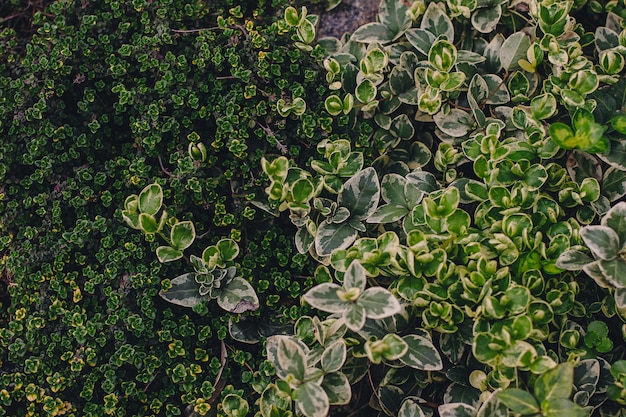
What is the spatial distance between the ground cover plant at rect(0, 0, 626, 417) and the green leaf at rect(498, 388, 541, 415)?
0.28ft

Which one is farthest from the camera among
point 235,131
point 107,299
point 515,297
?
point 235,131

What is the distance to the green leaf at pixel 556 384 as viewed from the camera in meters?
1.50

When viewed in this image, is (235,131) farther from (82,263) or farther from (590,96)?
(590,96)

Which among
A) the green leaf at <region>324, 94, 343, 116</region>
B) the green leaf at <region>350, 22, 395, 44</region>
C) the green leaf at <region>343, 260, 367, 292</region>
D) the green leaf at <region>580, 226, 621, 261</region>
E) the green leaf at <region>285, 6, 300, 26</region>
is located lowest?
the green leaf at <region>343, 260, 367, 292</region>

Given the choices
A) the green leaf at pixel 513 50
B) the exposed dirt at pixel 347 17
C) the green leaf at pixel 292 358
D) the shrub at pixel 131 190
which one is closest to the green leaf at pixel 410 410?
the green leaf at pixel 292 358

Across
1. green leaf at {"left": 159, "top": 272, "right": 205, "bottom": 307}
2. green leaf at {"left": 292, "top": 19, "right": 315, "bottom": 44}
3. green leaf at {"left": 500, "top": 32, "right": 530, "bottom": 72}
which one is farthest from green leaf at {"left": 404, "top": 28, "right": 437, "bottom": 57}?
green leaf at {"left": 159, "top": 272, "right": 205, "bottom": 307}

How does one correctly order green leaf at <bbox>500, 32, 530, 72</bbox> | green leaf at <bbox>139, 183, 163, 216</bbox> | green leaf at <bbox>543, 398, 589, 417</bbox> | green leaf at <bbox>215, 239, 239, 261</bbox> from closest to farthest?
green leaf at <bbox>543, 398, 589, 417</bbox>, green leaf at <bbox>139, 183, 163, 216</bbox>, green leaf at <bbox>215, 239, 239, 261</bbox>, green leaf at <bbox>500, 32, 530, 72</bbox>

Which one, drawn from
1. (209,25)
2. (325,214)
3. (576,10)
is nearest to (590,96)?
(576,10)

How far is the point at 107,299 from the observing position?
1915 millimetres

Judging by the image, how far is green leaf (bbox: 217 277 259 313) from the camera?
1896 mm

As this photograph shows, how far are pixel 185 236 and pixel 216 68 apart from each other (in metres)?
0.64

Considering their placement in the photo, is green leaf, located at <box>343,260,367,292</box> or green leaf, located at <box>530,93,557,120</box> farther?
green leaf, located at <box>530,93,557,120</box>

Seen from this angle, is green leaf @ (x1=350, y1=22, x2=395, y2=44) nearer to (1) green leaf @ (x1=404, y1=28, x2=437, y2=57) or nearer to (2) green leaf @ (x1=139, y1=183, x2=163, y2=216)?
(1) green leaf @ (x1=404, y1=28, x2=437, y2=57)

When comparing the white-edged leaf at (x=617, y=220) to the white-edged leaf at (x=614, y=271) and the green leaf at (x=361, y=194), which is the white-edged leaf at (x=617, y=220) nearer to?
the white-edged leaf at (x=614, y=271)
